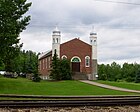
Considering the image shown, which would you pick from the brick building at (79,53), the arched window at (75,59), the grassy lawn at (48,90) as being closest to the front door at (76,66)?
the brick building at (79,53)

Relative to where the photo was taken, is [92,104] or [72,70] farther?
[72,70]

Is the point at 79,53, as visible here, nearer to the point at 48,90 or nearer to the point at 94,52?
the point at 94,52

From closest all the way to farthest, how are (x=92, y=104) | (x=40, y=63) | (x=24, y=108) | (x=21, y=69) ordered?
1. (x=24, y=108)
2. (x=92, y=104)
3. (x=40, y=63)
4. (x=21, y=69)

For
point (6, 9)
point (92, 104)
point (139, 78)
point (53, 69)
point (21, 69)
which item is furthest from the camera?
point (21, 69)

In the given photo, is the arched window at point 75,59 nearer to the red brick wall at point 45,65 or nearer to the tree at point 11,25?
the red brick wall at point 45,65

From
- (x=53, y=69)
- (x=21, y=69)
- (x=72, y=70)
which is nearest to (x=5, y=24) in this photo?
(x=53, y=69)

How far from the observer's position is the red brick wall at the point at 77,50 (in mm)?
69037

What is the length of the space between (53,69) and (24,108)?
156 ft

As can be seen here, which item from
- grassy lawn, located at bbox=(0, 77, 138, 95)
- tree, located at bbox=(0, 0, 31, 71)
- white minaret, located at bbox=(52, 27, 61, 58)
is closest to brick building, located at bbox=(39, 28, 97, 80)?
white minaret, located at bbox=(52, 27, 61, 58)

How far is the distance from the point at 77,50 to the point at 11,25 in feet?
116

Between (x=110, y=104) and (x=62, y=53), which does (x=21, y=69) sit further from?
(x=110, y=104)

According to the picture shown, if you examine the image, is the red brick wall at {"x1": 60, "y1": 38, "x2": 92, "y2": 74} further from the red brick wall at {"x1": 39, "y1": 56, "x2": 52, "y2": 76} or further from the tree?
the tree

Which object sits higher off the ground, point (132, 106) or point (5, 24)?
point (5, 24)

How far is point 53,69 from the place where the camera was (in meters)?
63.2
